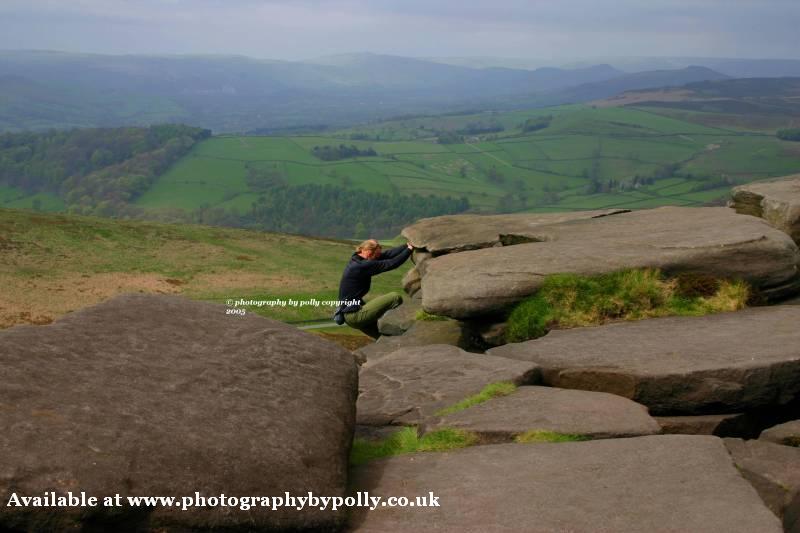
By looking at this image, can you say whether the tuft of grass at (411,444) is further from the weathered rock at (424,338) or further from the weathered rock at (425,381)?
the weathered rock at (424,338)

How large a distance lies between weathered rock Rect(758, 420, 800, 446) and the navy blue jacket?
11.2 m

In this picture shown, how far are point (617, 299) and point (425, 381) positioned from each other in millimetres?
6065

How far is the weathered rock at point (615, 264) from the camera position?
68.2 feet

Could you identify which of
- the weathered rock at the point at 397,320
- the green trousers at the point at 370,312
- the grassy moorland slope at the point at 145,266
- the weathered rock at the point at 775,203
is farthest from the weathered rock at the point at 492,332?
the grassy moorland slope at the point at 145,266

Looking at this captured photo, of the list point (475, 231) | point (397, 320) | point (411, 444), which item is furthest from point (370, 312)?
point (411, 444)

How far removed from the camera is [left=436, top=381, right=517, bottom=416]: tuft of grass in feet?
48.8

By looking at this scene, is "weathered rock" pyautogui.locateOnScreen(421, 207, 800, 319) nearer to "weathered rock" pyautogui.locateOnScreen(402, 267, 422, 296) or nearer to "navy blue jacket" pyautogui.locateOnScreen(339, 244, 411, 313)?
"navy blue jacket" pyautogui.locateOnScreen(339, 244, 411, 313)

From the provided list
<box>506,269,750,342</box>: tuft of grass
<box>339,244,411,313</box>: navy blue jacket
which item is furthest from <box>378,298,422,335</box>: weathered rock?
<box>506,269,750,342</box>: tuft of grass

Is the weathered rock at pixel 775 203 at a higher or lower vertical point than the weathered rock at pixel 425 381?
higher

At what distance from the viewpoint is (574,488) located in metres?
10.9

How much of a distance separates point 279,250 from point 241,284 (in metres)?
18.2

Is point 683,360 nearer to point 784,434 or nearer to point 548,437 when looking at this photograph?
point 784,434

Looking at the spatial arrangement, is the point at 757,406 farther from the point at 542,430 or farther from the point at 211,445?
the point at 211,445

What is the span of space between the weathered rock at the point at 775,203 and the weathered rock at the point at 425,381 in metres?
12.9
